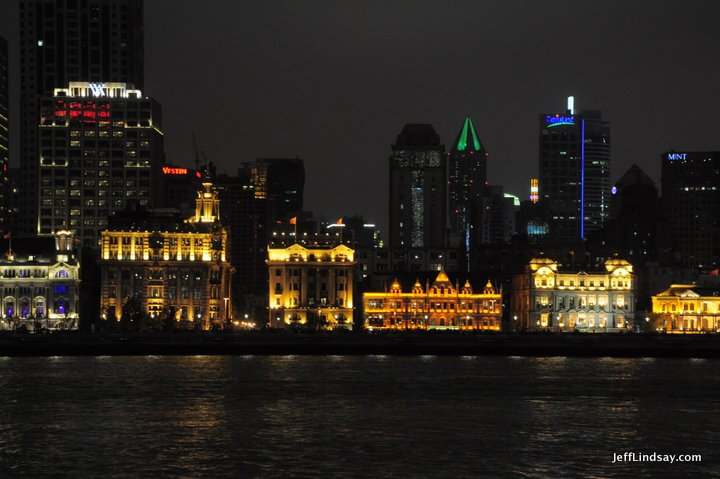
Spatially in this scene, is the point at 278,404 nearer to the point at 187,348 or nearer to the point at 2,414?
the point at 2,414

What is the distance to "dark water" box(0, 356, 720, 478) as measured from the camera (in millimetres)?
77312

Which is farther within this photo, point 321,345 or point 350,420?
point 321,345

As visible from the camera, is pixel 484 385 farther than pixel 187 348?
No

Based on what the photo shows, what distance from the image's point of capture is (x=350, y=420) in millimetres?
98875

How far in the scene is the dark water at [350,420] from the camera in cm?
7731

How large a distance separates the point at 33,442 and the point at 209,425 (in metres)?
13.8

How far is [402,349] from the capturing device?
623ft

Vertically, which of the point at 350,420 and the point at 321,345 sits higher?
the point at 321,345

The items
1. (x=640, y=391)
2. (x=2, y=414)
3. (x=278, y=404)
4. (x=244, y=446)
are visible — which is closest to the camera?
(x=244, y=446)

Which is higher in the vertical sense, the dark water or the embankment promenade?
the embankment promenade

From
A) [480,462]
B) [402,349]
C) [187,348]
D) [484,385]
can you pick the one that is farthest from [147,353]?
[480,462]

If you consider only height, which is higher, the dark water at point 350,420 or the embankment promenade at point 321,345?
the embankment promenade at point 321,345

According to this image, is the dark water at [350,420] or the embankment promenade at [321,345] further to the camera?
the embankment promenade at [321,345]

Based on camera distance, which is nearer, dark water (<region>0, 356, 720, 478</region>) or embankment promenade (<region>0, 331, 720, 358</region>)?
dark water (<region>0, 356, 720, 478</region>)
